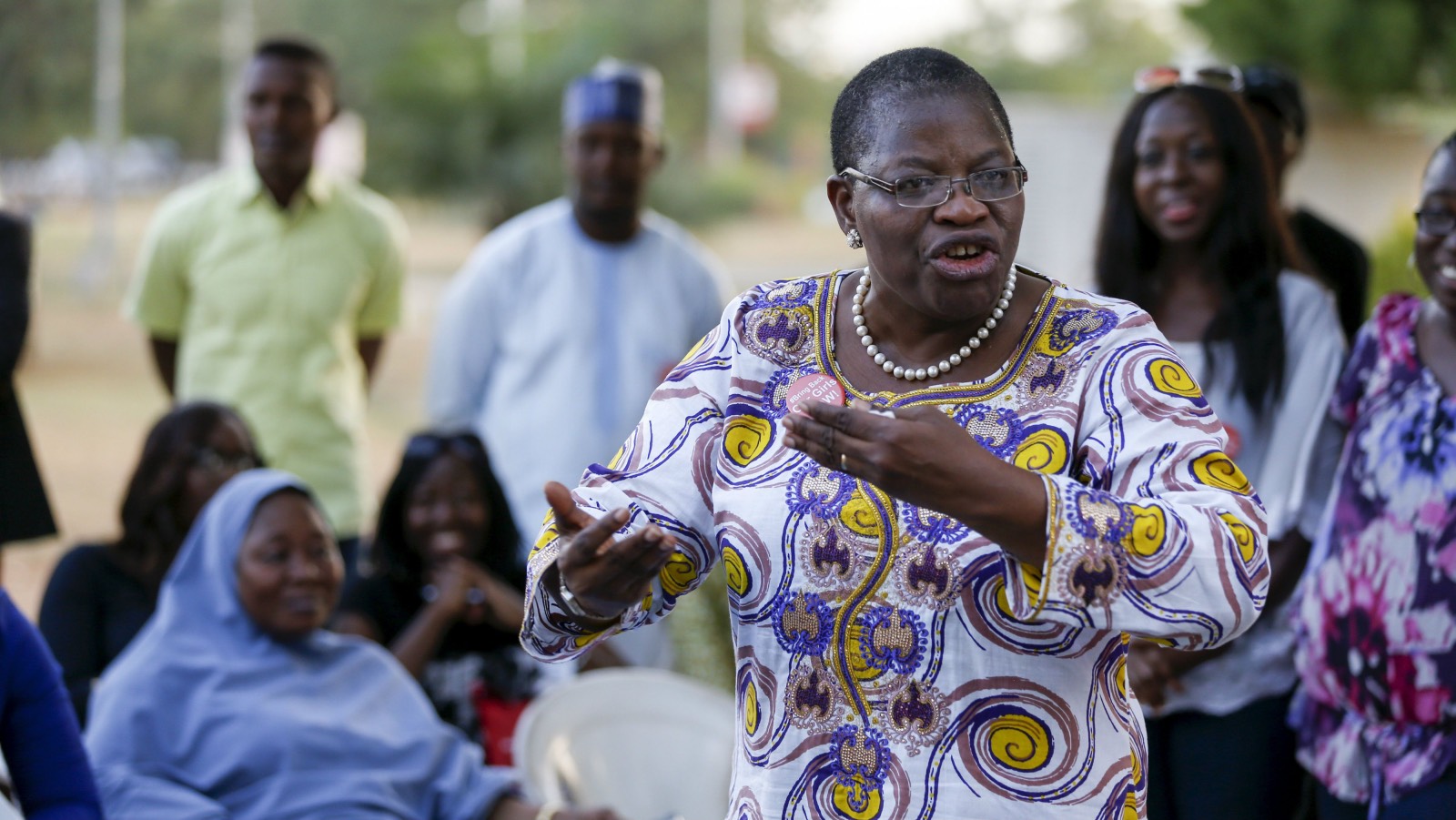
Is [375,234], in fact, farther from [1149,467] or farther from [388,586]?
[1149,467]

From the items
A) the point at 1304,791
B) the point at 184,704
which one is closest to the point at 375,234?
the point at 184,704

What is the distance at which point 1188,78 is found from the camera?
3.53 metres

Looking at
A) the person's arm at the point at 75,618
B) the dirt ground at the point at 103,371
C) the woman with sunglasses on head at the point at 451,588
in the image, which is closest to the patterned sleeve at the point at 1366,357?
the woman with sunglasses on head at the point at 451,588

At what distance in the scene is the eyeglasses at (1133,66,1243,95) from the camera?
11.5 ft

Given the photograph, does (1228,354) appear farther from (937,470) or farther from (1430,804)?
(937,470)

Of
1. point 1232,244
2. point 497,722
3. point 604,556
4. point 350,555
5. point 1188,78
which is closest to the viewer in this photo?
point 604,556

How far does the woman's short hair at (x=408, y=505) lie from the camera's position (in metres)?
4.71

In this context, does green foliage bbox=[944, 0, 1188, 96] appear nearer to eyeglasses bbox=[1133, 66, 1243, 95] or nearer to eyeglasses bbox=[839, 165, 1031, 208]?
eyeglasses bbox=[1133, 66, 1243, 95]

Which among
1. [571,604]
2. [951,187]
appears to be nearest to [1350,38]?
[951,187]

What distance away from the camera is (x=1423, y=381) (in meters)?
3.00

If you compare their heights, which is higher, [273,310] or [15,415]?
[273,310]

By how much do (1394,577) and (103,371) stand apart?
15.9 m

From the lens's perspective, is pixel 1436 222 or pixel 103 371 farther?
pixel 103 371

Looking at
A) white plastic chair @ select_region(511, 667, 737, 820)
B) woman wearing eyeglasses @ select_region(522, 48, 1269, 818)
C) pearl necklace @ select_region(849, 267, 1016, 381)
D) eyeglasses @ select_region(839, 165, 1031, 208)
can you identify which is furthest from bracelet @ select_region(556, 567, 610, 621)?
white plastic chair @ select_region(511, 667, 737, 820)
